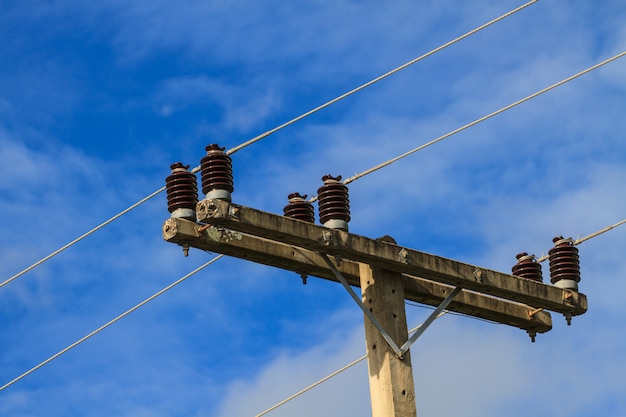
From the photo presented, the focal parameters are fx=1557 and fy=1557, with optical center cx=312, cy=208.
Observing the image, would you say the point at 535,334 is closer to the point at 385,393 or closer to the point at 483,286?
the point at 483,286

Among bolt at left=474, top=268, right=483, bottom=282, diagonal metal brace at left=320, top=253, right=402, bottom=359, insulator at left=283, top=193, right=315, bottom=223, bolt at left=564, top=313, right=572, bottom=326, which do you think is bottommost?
diagonal metal brace at left=320, top=253, right=402, bottom=359

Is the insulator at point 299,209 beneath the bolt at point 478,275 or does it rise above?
above

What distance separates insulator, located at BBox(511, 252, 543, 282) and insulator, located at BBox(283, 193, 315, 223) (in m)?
2.93

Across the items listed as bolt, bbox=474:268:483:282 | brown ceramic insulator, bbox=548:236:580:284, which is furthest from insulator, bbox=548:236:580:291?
bolt, bbox=474:268:483:282

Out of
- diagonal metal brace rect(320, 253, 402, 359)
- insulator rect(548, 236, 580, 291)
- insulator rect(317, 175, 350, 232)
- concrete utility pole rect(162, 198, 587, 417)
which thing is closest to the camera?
concrete utility pole rect(162, 198, 587, 417)

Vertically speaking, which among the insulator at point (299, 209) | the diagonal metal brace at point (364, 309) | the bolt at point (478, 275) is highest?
the insulator at point (299, 209)

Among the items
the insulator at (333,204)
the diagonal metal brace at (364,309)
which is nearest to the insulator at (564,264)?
the diagonal metal brace at (364,309)

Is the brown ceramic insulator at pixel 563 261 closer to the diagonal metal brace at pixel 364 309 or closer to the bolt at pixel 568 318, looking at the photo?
the bolt at pixel 568 318

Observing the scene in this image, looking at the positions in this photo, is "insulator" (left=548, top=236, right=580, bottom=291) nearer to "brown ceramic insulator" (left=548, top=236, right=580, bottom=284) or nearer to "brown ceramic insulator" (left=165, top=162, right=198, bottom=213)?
"brown ceramic insulator" (left=548, top=236, right=580, bottom=284)

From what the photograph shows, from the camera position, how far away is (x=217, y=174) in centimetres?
1443

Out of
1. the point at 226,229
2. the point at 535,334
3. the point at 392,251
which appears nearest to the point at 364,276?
the point at 392,251

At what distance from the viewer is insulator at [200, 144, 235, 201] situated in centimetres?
1430

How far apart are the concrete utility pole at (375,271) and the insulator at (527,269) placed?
20.4 inches

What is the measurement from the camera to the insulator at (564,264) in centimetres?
1711
